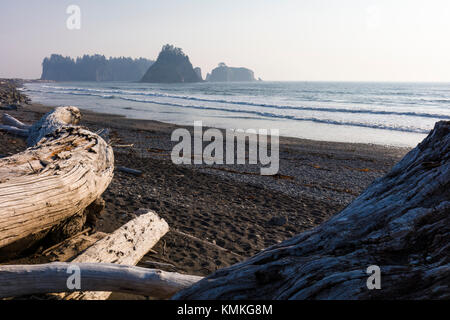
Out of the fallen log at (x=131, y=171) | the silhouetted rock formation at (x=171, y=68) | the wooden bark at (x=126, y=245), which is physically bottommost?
the wooden bark at (x=126, y=245)

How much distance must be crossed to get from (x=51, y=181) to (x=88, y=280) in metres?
1.63

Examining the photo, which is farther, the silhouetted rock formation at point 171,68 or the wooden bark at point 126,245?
the silhouetted rock formation at point 171,68

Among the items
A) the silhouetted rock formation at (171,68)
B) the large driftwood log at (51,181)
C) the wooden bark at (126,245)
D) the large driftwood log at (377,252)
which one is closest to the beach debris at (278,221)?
the wooden bark at (126,245)

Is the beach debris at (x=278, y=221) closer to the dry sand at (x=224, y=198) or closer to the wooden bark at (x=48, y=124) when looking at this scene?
the dry sand at (x=224, y=198)

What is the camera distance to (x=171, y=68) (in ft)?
563

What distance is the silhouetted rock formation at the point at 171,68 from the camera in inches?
6634

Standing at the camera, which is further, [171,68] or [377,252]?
[171,68]

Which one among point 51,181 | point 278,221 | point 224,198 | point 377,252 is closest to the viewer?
point 377,252

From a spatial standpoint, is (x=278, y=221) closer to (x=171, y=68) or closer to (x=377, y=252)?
(x=377, y=252)

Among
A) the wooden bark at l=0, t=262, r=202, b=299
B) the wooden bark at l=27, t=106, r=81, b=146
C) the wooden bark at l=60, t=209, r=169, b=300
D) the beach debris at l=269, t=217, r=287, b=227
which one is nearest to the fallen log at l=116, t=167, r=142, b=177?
the wooden bark at l=27, t=106, r=81, b=146

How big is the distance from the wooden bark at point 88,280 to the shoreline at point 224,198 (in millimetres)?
739

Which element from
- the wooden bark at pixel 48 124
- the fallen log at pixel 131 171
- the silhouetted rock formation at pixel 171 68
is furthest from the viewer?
the silhouetted rock formation at pixel 171 68

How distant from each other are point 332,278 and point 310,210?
5.29 meters

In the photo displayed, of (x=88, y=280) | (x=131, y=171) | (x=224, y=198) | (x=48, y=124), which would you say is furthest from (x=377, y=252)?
(x=48, y=124)
